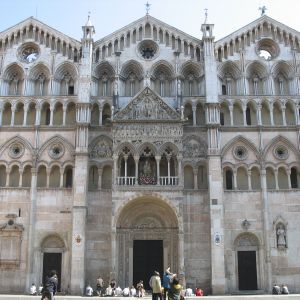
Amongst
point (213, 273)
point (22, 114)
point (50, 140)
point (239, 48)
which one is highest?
point (239, 48)

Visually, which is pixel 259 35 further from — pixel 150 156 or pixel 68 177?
pixel 68 177

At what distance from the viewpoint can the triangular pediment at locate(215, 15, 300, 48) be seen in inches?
1428

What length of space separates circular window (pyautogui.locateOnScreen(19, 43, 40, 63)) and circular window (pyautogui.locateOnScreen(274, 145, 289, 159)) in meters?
19.9

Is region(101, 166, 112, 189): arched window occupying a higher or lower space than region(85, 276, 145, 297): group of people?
higher

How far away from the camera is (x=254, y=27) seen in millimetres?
36656

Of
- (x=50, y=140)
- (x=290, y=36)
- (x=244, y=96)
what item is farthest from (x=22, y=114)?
(x=290, y=36)

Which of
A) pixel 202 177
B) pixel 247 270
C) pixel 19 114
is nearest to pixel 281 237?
pixel 247 270

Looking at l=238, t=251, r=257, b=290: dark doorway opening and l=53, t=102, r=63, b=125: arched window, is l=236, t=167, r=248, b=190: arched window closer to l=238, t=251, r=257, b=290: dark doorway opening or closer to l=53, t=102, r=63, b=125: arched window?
l=238, t=251, r=257, b=290: dark doorway opening

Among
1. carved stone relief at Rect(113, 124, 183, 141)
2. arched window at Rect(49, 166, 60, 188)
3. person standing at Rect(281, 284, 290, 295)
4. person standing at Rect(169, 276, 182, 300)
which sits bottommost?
person standing at Rect(281, 284, 290, 295)

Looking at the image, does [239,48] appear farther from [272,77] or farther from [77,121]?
[77,121]

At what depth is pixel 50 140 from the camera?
112 feet

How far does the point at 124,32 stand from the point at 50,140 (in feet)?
34.4

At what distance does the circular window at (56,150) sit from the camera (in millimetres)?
33906

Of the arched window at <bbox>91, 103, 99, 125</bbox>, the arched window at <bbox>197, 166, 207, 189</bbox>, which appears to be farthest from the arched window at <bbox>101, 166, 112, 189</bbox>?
the arched window at <bbox>197, 166, 207, 189</bbox>
